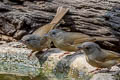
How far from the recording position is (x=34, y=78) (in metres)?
6.27

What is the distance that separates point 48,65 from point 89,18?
2.03 metres

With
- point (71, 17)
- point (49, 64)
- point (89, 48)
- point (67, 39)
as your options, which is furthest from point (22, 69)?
point (71, 17)

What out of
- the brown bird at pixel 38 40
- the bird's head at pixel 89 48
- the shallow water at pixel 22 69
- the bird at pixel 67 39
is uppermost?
the bird's head at pixel 89 48

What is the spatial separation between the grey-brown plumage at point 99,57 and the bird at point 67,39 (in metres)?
1.06

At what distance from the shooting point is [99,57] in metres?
5.73

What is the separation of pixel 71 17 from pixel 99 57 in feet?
9.81

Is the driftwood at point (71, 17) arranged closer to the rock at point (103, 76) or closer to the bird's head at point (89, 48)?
the bird's head at point (89, 48)

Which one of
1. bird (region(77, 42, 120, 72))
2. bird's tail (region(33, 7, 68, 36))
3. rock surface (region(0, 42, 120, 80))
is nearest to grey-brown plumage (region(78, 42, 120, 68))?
bird (region(77, 42, 120, 72))

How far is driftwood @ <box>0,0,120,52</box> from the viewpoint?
790 centimetres

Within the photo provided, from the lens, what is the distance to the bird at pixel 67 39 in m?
6.85

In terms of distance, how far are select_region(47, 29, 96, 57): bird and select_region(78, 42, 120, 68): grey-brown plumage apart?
1056 millimetres

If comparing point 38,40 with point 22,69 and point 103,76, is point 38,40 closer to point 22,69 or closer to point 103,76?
point 22,69

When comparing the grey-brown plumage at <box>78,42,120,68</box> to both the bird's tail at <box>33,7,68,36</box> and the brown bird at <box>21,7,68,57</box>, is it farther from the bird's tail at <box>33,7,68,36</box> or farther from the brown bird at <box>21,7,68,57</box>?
the bird's tail at <box>33,7,68,36</box>

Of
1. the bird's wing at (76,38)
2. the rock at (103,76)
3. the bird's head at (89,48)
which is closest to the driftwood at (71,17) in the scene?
the bird's wing at (76,38)
